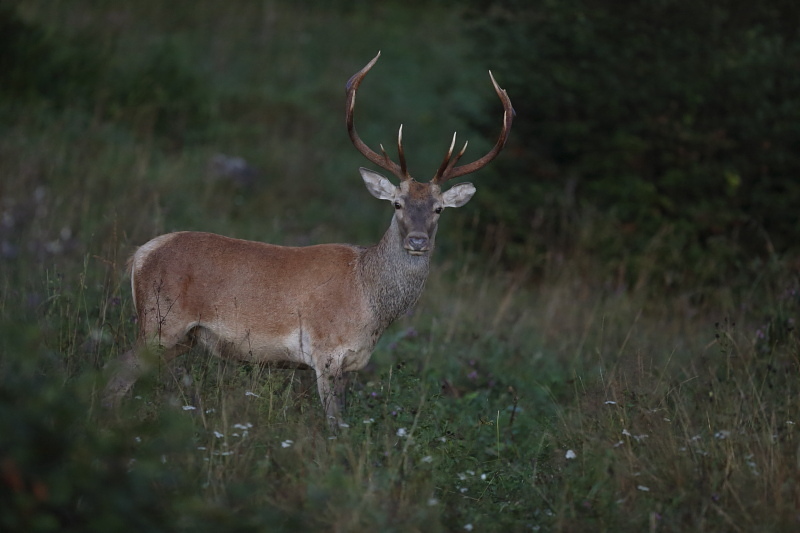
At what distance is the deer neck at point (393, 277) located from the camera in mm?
6211

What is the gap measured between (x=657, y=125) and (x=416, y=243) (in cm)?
577

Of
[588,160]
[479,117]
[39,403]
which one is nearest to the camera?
[39,403]

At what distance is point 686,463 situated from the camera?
475 cm

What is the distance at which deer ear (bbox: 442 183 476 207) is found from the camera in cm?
647

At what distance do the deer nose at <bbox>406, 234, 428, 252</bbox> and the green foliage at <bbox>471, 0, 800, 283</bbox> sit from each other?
4.36m

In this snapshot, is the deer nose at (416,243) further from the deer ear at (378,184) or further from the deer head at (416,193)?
the deer ear at (378,184)

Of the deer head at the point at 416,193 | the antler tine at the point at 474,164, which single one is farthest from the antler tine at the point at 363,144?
the antler tine at the point at 474,164

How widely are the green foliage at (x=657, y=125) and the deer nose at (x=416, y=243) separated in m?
4.36

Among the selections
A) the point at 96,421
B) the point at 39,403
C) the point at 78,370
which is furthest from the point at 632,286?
the point at 39,403

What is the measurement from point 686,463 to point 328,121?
39.1ft

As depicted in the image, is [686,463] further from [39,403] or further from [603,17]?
[603,17]

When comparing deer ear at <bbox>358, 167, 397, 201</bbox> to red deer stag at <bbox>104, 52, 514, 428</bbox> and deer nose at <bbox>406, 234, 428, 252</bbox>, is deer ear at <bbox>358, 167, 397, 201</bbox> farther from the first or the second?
deer nose at <bbox>406, 234, 428, 252</bbox>

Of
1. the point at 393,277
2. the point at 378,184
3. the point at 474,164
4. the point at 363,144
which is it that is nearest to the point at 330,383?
the point at 393,277

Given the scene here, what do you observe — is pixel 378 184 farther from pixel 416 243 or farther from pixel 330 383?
pixel 330 383
